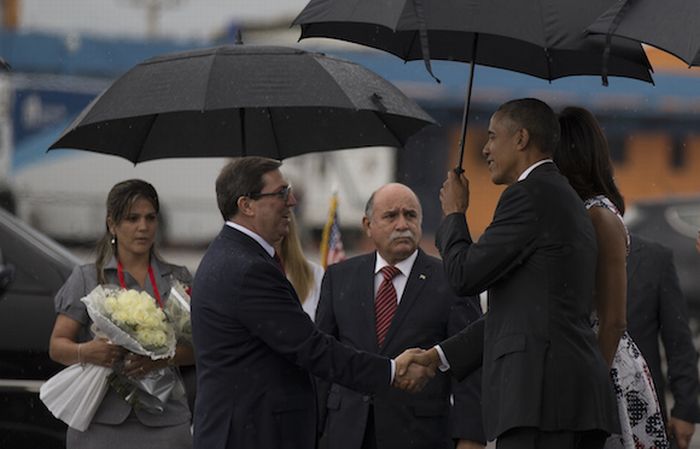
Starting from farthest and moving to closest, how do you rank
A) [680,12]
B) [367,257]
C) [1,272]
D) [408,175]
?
[408,175] → [1,272] → [367,257] → [680,12]

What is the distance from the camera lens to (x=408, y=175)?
31.8 m

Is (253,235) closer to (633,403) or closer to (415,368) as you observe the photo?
Result: (415,368)

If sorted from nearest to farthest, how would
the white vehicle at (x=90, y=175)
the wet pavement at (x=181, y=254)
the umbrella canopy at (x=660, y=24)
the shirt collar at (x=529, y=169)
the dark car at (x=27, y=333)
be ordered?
the umbrella canopy at (x=660, y=24), the shirt collar at (x=529, y=169), the dark car at (x=27, y=333), the wet pavement at (x=181, y=254), the white vehicle at (x=90, y=175)

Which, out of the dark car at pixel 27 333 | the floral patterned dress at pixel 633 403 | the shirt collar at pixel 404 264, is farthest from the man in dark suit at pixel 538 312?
the dark car at pixel 27 333

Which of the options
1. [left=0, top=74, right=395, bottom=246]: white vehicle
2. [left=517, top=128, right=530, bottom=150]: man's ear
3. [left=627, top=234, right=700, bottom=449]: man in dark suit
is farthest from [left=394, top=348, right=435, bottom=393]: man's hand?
[left=0, top=74, right=395, bottom=246]: white vehicle

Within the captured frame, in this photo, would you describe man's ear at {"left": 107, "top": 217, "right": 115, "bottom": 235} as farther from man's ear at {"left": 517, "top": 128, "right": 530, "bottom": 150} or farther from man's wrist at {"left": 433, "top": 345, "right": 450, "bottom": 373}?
man's ear at {"left": 517, "top": 128, "right": 530, "bottom": 150}

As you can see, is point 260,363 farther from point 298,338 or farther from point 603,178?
point 603,178

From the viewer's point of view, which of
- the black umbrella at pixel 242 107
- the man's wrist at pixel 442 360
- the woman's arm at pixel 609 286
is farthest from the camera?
the black umbrella at pixel 242 107

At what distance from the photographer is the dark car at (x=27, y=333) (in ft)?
26.2

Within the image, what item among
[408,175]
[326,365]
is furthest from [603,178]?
[408,175]

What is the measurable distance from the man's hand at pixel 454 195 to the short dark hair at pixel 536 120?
333 mm

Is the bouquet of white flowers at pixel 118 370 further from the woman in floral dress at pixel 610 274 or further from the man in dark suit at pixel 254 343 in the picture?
the woman in floral dress at pixel 610 274

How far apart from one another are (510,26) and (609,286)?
42.2 inches

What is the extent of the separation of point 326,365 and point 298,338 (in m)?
0.18
